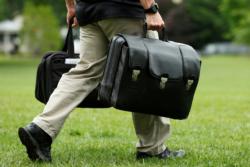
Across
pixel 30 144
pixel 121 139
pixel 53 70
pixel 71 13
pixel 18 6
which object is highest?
pixel 71 13

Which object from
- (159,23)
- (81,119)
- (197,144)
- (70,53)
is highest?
(159,23)

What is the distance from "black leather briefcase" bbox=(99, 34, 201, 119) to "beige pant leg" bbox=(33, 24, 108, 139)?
27 centimetres

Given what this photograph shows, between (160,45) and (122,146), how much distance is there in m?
1.47

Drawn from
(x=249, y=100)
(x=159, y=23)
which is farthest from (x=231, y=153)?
(x=249, y=100)

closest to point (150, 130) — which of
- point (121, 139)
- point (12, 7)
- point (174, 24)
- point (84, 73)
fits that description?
point (84, 73)

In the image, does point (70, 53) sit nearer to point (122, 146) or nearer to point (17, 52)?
point (122, 146)

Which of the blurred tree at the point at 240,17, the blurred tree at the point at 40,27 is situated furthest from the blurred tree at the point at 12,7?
the blurred tree at the point at 240,17

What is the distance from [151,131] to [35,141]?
0.90m

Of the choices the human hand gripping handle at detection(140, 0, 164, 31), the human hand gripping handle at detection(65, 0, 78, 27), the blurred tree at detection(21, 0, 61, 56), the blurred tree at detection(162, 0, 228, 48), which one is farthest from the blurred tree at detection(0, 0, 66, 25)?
the human hand gripping handle at detection(140, 0, 164, 31)

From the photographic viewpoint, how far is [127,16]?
4.62 m

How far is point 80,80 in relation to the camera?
477 cm

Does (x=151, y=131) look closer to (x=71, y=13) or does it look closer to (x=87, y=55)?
(x=87, y=55)

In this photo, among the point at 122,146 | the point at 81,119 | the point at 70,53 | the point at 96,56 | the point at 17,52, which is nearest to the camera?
the point at 96,56

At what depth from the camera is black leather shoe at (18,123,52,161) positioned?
460cm
